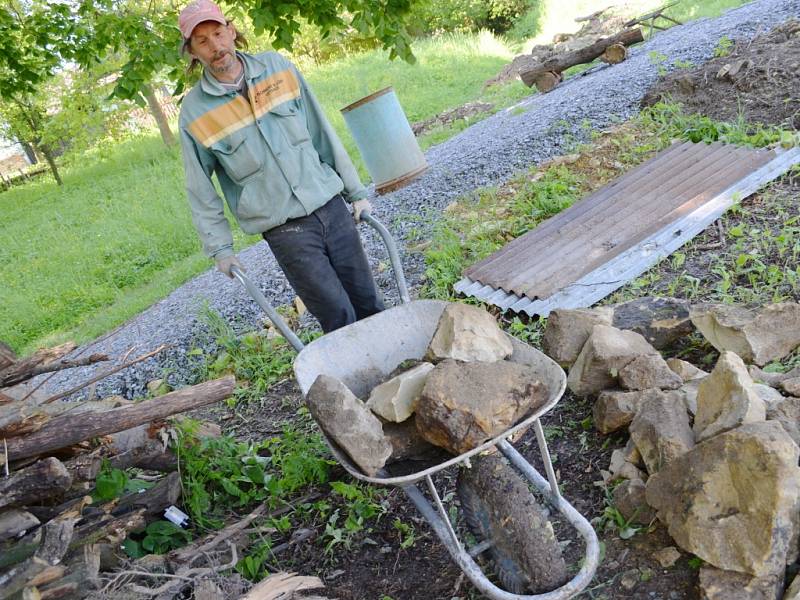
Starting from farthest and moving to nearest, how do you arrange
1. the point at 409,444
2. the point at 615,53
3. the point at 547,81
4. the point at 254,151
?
the point at 547,81
the point at 615,53
the point at 254,151
the point at 409,444

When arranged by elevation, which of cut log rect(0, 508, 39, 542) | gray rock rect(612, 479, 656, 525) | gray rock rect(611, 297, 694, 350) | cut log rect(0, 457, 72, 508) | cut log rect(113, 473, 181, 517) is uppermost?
cut log rect(0, 457, 72, 508)

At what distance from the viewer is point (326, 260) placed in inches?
128

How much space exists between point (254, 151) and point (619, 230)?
8.51 ft

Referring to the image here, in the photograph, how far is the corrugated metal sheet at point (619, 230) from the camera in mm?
3969

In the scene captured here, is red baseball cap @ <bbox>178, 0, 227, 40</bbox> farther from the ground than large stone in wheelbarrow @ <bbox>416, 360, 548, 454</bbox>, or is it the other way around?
red baseball cap @ <bbox>178, 0, 227, 40</bbox>

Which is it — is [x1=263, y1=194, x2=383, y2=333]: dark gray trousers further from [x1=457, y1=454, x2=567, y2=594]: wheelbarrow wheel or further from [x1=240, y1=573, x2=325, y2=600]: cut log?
[x1=240, y1=573, x2=325, y2=600]: cut log

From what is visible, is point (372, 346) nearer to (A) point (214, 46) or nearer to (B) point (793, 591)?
(A) point (214, 46)

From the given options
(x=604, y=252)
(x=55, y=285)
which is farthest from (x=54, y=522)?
(x=55, y=285)

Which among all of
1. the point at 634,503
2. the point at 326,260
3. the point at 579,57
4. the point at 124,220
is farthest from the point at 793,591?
the point at 124,220

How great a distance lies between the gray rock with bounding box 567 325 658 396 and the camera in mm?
2834

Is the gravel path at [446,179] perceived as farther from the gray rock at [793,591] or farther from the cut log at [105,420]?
the gray rock at [793,591]

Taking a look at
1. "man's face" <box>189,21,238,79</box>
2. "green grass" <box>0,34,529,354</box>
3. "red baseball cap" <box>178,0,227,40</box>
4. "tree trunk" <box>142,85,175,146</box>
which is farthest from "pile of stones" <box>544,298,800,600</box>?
"tree trunk" <box>142,85,175,146</box>

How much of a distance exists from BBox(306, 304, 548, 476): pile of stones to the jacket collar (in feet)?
4.93

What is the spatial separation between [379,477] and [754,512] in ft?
3.73
